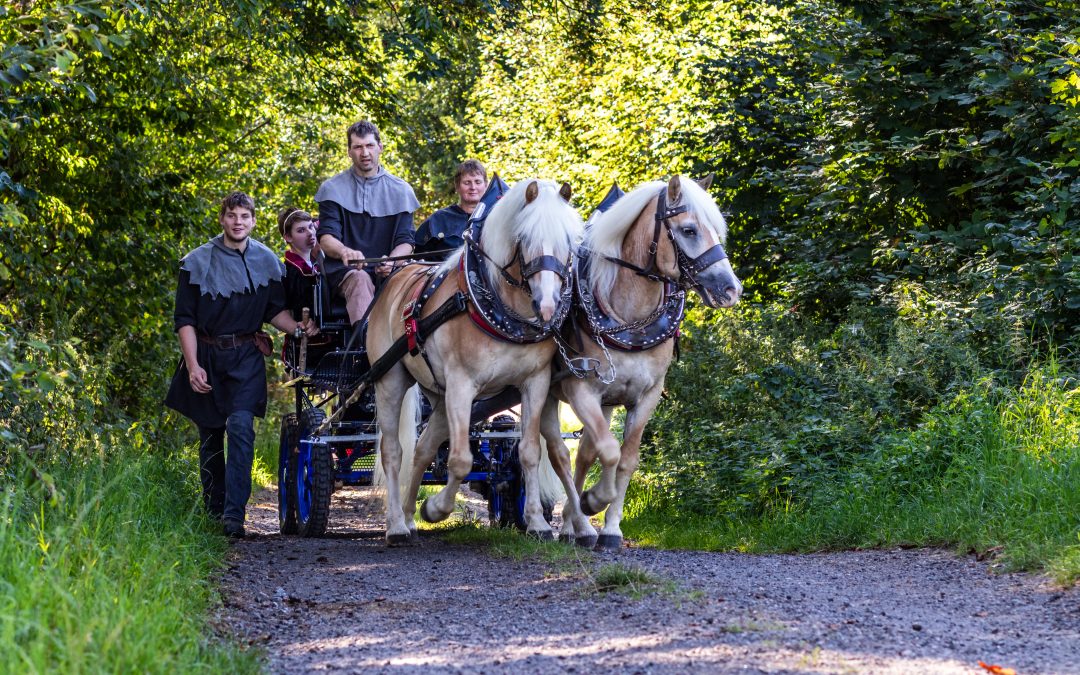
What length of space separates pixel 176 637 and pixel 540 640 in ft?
3.97

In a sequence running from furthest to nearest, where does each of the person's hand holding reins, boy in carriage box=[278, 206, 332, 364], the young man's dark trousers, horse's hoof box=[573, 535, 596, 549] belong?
boy in carriage box=[278, 206, 332, 364], the person's hand holding reins, the young man's dark trousers, horse's hoof box=[573, 535, 596, 549]

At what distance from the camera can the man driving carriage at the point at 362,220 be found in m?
7.89

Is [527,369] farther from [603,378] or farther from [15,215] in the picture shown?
[15,215]

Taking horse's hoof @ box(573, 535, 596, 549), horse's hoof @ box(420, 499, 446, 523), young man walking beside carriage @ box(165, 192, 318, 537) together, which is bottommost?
horse's hoof @ box(573, 535, 596, 549)

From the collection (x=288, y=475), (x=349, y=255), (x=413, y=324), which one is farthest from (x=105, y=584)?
(x=288, y=475)

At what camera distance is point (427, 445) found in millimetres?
7441

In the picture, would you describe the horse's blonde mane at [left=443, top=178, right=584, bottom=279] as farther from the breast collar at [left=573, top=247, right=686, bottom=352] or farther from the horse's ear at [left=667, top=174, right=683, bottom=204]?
the horse's ear at [left=667, top=174, right=683, bottom=204]

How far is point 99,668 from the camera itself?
3.26m

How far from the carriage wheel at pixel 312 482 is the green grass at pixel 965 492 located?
222 centimetres

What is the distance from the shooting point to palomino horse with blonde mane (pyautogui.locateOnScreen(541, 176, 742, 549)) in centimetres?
646

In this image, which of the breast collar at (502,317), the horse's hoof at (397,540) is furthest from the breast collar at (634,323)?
the horse's hoof at (397,540)

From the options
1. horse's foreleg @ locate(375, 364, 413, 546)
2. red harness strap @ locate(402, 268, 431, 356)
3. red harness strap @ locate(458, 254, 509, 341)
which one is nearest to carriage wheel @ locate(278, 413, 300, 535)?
horse's foreleg @ locate(375, 364, 413, 546)

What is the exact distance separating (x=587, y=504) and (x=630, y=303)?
1177mm

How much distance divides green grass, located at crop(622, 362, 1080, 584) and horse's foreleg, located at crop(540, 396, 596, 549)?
38.0 inches
